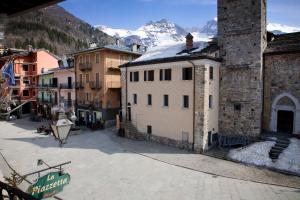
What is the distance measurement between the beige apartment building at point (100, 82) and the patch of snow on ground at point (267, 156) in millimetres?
18320

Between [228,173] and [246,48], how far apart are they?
12.2 m

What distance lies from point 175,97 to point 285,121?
1057cm

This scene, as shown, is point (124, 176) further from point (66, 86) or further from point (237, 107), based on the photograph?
point (66, 86)

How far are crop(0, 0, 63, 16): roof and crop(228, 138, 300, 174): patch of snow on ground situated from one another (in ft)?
59.1

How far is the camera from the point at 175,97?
22.8 m

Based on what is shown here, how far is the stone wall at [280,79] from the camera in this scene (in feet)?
68.1

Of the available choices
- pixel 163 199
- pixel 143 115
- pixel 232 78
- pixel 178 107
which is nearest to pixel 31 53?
pixel 143 115

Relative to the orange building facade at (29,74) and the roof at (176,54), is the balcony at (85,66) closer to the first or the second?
the roof at (176,54)

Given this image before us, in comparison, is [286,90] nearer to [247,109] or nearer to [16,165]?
[247,109]

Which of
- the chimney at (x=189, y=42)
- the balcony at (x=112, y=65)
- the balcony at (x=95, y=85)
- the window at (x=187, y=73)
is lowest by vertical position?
the balcony at (x=95, y=85)

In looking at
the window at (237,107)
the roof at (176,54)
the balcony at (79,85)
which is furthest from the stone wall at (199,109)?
the balcony at (79,85)

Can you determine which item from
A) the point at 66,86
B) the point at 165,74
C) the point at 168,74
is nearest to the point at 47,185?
the point at 168,74

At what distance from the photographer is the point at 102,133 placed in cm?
2933

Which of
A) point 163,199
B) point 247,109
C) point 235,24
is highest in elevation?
point 235,24
